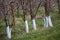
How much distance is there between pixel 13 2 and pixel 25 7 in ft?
7.12

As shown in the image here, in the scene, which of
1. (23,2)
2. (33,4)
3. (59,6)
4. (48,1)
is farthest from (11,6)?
(59,6)

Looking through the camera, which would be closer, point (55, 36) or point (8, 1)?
point (55, 36)

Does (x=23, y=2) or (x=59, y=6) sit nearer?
(x=23, y=2)

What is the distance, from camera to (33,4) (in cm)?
2656

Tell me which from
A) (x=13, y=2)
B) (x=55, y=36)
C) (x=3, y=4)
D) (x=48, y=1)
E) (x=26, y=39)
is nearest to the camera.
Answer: (x=55, y=36)

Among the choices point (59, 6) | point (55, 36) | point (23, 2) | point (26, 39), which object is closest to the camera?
point (55, 36)

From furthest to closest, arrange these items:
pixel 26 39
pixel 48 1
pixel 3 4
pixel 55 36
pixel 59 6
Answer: pixel 59 6
pixel 48 1
pixel 3 4
pixel 26 39
pixel 55 36

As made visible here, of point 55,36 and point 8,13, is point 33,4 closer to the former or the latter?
point 8,13

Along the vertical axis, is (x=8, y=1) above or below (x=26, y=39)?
above

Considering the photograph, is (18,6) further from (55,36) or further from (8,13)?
(55,36)

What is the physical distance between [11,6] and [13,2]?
470mm

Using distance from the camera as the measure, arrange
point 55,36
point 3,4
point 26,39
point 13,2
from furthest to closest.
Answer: point 13,2
point 3,4
point 26,39
point 55,36

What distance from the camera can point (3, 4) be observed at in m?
22.0

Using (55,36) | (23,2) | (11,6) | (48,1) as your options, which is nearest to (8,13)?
(11,6)
